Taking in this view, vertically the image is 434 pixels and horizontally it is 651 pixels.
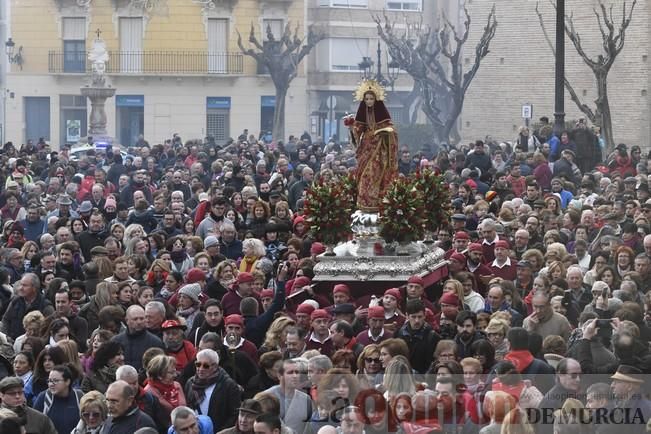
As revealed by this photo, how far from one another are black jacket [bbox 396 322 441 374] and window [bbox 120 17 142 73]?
154ft

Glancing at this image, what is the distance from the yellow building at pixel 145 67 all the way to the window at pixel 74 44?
0.03 meters

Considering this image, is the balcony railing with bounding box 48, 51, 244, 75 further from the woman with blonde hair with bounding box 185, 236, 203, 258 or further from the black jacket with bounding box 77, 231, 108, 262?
the woman with blonde hair with bounding box 185, 236, 203, 258

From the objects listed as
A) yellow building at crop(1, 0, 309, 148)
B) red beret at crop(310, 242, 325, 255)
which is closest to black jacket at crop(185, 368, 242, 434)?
red beret at crop(310, 242, 325, 255)

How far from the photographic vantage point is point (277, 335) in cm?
1344

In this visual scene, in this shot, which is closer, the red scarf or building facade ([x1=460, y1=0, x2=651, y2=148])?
the red scarf

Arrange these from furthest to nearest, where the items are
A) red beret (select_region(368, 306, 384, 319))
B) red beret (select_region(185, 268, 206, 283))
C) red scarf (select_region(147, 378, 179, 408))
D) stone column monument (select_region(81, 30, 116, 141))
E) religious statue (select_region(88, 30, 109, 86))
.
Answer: religious statue (select_region(88, 30, 109, 86))
stone column monument (select_region(81, 30, 116, 141))
red beret (select_region(185, 268, 206, 283))
red beret (select_region(368, 306, 384, 319))
red scarf (select_region(147, 378, 179, 408))

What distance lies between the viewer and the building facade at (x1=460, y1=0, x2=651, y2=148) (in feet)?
157

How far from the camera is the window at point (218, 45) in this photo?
197 ft

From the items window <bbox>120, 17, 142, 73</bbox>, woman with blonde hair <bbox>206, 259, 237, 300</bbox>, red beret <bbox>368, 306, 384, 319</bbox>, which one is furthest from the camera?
window <bbox>120, 17, 142, 73</bbox>

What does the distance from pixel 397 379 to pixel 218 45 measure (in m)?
49.7

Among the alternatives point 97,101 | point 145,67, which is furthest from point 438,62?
point 145,67

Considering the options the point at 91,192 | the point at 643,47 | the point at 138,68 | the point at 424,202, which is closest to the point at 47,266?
the point at 424,202

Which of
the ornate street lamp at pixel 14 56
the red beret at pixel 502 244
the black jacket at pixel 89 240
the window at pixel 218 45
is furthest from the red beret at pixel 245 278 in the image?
the ornate street lamp at pixel 14 56

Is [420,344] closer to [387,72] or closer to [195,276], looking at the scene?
[195,276]
